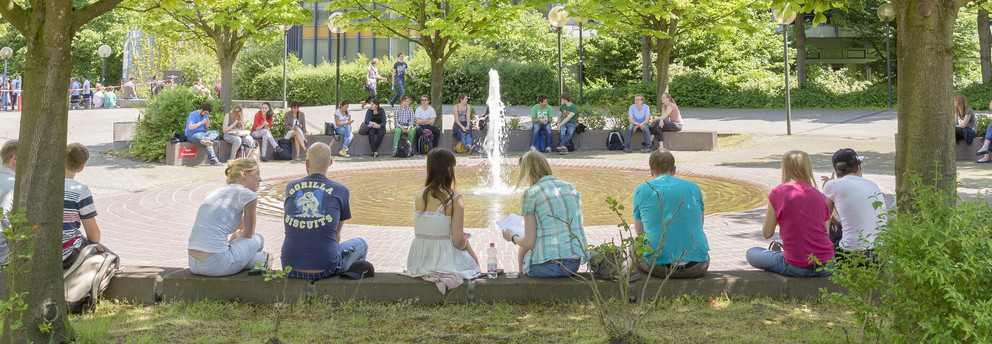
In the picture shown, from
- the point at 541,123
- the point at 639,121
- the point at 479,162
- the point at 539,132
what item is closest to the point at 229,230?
the point at 479,162

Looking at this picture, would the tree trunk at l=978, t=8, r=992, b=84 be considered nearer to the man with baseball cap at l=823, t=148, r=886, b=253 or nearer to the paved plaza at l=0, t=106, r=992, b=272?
the paved plaza at l=0, t=106, r=992, b=272

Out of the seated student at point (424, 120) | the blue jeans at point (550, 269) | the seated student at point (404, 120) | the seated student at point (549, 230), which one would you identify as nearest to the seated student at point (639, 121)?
the seated student at point (424, 120)

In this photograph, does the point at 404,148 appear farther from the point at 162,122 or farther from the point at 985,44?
the point at 985,44

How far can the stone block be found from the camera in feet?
19.2

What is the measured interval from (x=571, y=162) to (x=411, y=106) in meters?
4.57

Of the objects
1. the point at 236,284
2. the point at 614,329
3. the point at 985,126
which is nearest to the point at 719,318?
the point at 614,329

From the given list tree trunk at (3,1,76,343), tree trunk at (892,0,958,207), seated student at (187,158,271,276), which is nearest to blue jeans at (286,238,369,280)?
seated student at (187,158,271,276)

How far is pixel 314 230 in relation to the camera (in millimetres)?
5891

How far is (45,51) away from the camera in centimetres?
471

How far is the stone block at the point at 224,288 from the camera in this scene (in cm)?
586

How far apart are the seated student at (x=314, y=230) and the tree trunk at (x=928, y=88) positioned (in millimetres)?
3642

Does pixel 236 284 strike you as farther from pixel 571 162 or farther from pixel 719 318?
pixel 571 162

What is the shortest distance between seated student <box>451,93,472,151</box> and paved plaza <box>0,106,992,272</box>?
42.6 inches

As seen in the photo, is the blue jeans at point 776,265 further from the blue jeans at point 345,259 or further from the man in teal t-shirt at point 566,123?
the man in teal t-shirt at point 566,123
